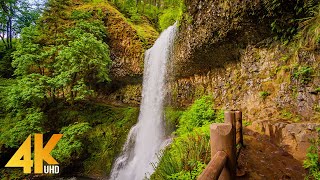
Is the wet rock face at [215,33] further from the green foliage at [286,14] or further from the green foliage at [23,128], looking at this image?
the green foliage at [23,128]

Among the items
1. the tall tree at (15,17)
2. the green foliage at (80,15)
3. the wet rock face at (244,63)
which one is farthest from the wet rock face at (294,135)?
the tall tree at (15,17)

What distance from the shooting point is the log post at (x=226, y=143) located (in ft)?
5.65

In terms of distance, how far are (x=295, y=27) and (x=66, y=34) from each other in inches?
414

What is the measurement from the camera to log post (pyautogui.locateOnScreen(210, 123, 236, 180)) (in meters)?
1.72

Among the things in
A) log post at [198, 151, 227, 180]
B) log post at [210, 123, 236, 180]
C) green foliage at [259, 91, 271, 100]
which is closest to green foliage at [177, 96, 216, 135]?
green foliage at [259, 91, 271, 100]

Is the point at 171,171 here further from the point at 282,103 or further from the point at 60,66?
the point at 60,66

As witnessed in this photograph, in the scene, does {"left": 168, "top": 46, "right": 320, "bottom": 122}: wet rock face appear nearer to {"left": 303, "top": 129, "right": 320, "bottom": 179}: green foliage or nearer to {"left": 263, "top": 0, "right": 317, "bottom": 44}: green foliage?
{"left": 263, "top": 0, "right": 317, "bottom": 44}: green foliage

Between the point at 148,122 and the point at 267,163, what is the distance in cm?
719

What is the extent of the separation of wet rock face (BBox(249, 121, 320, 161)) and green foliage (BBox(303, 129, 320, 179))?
242 mm

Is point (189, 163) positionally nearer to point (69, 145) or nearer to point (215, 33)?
point (215, 33)

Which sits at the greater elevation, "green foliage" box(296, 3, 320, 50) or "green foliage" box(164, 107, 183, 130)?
"green foliage" box(296, 3, 320, 50)

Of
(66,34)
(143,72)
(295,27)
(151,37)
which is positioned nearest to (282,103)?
(295,27)

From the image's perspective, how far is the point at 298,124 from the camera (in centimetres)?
391

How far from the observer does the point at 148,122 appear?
10.0 meters
